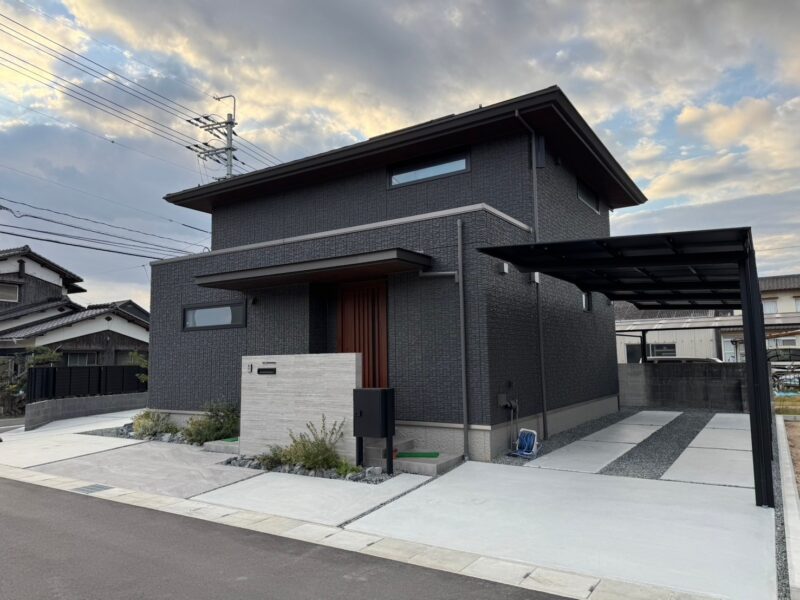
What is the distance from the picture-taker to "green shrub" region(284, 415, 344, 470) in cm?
774

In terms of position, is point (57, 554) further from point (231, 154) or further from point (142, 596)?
point (231, 154)

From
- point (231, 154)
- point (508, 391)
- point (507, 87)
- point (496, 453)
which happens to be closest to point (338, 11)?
point (507, 87)

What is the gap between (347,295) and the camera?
10.1 metres

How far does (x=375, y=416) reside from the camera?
749 cm

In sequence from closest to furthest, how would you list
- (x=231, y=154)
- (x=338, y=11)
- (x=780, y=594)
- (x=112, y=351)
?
1. (x=780, y=594)
2. (x=338, y=11)
3. (x=112, y=351)
4. (x=231, y=154)

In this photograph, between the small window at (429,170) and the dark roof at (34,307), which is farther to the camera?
the dark roof at (34,307)

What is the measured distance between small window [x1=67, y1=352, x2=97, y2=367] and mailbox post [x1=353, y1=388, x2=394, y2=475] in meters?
18.4

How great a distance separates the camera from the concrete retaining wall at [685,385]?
1436cm

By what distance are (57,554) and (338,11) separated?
11497 millimetres

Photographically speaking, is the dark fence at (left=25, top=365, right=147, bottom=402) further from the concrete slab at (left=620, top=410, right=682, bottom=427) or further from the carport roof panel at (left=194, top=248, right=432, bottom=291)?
the concrete slab at (left=620, top=410, right=682, bottom=427)

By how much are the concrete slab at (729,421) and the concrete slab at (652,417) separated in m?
0.89

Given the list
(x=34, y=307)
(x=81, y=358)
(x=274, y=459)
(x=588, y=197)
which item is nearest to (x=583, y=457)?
(x=274, y=459)

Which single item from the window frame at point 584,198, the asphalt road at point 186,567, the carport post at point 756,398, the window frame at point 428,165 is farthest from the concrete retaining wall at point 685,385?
the asphalt road at point 186,567

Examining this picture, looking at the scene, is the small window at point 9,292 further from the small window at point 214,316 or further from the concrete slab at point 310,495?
the concrete slab at point 310,495
